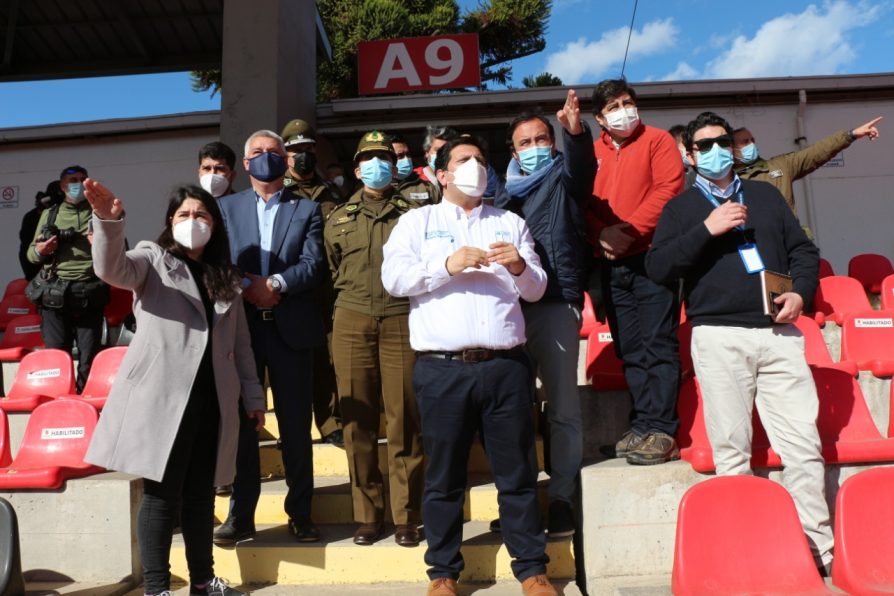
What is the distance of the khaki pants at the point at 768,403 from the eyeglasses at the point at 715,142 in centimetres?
78

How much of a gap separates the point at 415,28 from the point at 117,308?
15121 millimetres

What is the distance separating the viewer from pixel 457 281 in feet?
9.47

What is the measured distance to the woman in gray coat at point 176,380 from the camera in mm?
2656

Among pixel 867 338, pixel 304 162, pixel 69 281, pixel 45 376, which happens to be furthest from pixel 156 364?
pixel 867 338

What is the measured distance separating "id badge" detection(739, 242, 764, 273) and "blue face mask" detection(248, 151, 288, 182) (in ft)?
7.29

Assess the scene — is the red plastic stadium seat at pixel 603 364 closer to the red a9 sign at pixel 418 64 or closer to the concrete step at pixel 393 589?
the concrete step at pixel 393 589

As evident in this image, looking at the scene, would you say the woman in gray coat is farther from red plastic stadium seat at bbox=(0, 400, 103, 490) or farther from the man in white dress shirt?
red plastic stadium seat at bbox=(0, 400, 103, 490)

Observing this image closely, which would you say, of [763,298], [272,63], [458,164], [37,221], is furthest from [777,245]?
[272,63]

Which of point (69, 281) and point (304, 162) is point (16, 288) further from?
point (304, 162)

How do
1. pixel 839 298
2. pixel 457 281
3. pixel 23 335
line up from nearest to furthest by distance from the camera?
pixel 457 281
pixel 839 298
pixel 23 335

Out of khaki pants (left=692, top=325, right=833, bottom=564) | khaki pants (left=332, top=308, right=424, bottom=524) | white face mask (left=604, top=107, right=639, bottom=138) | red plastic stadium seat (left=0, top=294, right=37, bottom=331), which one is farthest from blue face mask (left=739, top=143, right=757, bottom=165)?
red plastic stadium seat (left=0, top=294, right=37, bottom=331)

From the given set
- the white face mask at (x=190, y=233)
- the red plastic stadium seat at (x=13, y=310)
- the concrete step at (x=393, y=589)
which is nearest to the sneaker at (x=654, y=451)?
the concrete step at (x=393, y=589)

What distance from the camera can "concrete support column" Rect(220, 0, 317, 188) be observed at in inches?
301

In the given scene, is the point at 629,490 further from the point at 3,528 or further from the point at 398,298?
the point at 3,528
